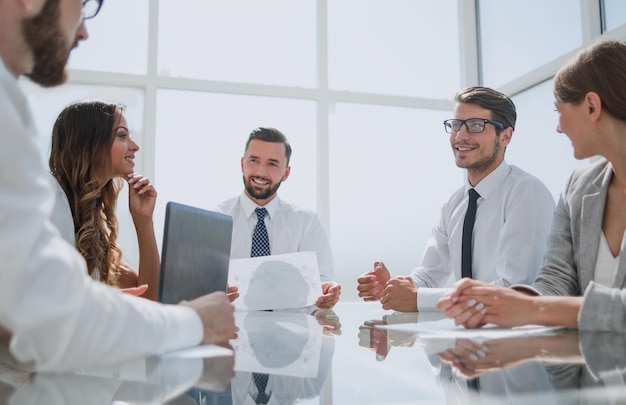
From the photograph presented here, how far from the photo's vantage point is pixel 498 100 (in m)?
2.53

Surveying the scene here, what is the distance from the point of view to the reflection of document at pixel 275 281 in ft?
6.78

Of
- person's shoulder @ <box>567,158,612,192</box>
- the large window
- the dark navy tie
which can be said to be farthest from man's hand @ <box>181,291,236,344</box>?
the large window

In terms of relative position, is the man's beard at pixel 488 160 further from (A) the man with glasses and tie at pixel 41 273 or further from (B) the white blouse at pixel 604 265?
(A) the man with glasses and tie at pixel 41 273

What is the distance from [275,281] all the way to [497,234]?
0.98m

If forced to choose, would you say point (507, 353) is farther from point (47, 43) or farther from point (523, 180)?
point (523, 180)

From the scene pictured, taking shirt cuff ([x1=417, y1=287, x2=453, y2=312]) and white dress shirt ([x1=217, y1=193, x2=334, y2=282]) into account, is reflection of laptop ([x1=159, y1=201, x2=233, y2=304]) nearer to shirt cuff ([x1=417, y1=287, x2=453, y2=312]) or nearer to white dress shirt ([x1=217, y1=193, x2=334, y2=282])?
shirt cuff ([x1=417, y1=287, x2=453, y2=312])

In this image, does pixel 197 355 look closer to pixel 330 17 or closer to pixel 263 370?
pixel 263 370

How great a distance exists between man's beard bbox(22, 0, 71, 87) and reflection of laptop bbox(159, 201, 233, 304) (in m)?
0.40

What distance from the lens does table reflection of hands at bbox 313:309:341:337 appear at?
1362 mm

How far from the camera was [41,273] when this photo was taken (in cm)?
64

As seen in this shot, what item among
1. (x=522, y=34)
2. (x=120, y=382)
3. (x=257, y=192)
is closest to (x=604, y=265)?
(x=120, y=382)

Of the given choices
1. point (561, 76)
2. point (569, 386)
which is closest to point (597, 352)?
point (569, 386)

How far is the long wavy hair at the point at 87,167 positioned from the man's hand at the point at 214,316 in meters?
1.09

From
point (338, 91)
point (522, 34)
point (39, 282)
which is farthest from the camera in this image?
point (338, 91)
